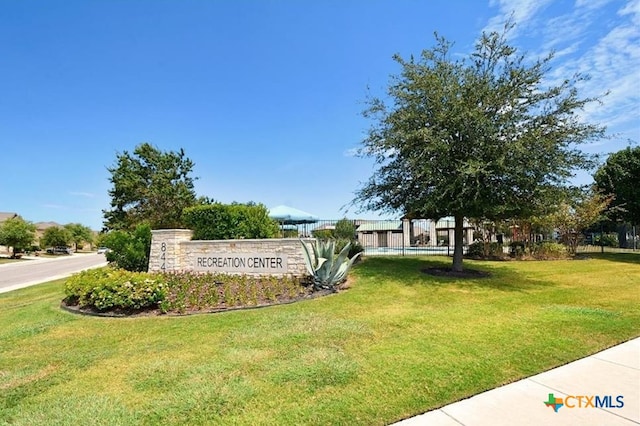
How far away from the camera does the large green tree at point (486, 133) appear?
9.37 m

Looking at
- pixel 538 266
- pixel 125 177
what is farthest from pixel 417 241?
pixel 125 177

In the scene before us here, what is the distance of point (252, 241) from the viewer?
10695 millimetres

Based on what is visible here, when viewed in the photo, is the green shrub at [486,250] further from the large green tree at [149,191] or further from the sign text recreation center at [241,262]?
the large green tree at [149,191]

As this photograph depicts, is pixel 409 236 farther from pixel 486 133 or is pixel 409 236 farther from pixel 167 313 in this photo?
pixel 167 313

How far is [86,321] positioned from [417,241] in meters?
24.1

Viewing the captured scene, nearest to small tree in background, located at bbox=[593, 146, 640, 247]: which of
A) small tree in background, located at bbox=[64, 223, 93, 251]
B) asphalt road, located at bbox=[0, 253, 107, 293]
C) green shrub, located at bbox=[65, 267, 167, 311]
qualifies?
green shrub, located at bbox=[65, 267, 167, 311]

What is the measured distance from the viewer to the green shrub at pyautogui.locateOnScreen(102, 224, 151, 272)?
1297cm

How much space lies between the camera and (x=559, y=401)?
11.1 feet

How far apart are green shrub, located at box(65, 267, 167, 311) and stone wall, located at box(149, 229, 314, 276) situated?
3.05 meters

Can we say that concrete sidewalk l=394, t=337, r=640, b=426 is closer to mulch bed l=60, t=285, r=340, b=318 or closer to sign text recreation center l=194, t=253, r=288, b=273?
mulch bed l=60, t=285, r=340, b=318

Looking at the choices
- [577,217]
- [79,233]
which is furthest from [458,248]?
[79,233]

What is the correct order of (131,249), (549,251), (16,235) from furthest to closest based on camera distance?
(16,235)
(549,251)
(131,249)

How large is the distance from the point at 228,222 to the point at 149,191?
513 inches

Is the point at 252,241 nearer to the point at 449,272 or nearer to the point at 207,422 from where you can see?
the point at 449,272
